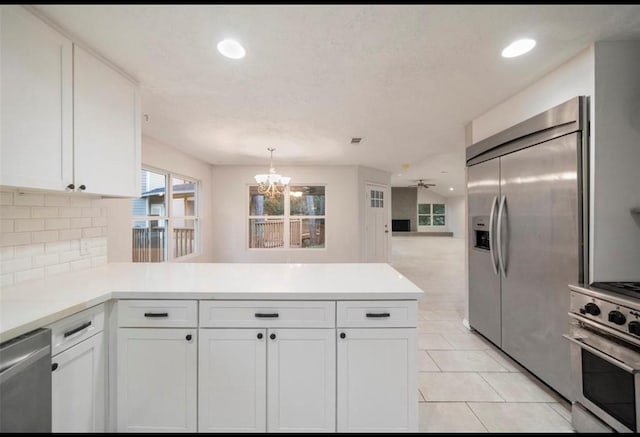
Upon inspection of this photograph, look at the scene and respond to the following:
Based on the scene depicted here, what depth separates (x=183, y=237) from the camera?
4.60 m

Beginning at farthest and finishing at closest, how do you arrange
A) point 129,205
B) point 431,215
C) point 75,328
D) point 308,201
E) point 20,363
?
Answer: 1. point 431,215
2. point 308,201
3. point 129,205
4. point 75,328
5. point 20,363

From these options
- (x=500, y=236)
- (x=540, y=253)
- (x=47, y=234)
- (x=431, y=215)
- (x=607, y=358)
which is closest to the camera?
(x=607, y=358)

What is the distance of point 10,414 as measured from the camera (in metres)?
0.93

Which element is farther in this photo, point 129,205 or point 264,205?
point 264,205

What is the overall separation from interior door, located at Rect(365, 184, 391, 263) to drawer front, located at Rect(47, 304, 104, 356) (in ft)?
16.9

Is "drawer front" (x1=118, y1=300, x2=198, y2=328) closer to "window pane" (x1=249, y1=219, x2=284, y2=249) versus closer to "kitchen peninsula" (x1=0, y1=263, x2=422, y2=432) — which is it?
"kitchen peninsula" (x1=0, y1=263, x2=422, y2=432)

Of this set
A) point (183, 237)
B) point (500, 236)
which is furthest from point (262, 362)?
point (183, 237)

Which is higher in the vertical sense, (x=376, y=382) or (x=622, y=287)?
(x=622, y=287)

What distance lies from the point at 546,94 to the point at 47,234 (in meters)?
3.72

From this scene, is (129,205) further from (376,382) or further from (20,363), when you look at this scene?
(376,382)

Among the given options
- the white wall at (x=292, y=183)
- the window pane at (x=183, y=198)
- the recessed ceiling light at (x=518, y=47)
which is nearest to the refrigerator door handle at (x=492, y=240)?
the recessed ceiling light at (x=518, y=47)

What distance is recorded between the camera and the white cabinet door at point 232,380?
136 centimetres

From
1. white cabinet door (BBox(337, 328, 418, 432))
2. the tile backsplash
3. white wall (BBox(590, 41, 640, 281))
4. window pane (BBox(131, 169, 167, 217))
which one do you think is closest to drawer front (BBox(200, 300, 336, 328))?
white cabinet door (BBox(337, 328, 418, 432))

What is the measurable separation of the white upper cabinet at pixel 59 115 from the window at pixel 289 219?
12.7ft
